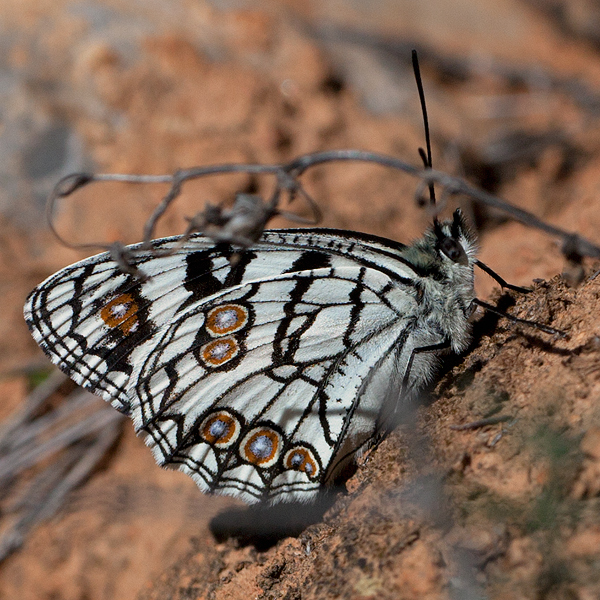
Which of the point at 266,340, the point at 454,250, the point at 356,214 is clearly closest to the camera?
the point at 454,250

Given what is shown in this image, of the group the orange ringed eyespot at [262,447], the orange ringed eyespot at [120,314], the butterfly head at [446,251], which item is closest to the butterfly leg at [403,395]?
the butterfly head at [446,251]

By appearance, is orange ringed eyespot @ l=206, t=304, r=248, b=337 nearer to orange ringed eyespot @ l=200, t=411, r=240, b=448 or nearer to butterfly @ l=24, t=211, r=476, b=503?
butterfly @ l=24, t=211, r=476, b=503

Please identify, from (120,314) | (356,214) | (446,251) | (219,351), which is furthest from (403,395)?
(356,214)

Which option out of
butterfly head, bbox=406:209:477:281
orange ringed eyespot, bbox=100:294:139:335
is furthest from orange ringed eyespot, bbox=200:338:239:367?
butterfly head, bbox=406:209:477:281

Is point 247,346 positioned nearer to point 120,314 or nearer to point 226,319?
point 226,319

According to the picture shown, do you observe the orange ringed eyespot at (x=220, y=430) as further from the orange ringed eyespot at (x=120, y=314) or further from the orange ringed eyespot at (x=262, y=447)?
the orange ringed eyespot at (x=120, y=314)

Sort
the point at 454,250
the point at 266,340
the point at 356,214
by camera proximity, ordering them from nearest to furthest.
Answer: the point at 454,250
the point at 266,340
the point at 356,214

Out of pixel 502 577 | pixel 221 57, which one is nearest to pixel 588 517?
pixel 502 577

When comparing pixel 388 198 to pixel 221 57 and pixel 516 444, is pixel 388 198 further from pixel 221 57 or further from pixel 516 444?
pixel 516 444
